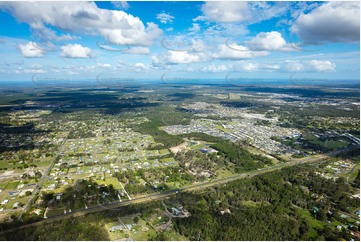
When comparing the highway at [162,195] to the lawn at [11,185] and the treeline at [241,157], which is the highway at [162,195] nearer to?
the treeline at [241,157]

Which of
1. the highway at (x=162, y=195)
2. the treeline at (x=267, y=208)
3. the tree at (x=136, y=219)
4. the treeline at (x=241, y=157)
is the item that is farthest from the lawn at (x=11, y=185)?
the treeline at (x=241, y=157)

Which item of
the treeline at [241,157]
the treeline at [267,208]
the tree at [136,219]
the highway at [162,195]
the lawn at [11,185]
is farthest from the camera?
the treeline at [241,157]

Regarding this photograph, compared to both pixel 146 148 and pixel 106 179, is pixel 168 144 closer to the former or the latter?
pixel 146 148

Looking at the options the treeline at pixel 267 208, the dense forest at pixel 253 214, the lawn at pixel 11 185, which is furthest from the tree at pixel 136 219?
the lawn at pixel 11 185

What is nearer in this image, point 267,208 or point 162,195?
point 267,208

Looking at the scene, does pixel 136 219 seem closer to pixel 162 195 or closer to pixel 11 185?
pixel 162 195

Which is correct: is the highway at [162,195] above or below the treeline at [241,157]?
below

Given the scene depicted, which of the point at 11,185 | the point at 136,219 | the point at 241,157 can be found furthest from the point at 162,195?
the point at 11,185

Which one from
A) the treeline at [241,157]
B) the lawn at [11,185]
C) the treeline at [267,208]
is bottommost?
the treeline at [267,208]

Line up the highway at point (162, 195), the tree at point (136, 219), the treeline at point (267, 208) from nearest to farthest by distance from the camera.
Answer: the treeline at point (267, 208) → the tree at point (136, 219) → the highway at point (162, 195)

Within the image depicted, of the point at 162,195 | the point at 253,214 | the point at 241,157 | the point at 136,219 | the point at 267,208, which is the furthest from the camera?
the point at 241,157

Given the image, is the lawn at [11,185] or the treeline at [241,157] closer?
the lawn at [11,185]
